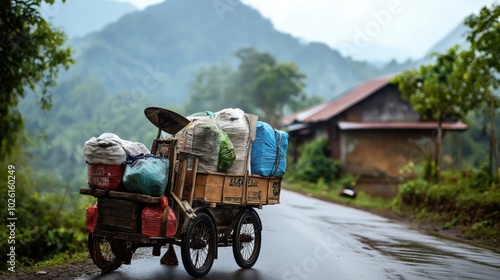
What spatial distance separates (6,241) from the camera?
12.0 meters

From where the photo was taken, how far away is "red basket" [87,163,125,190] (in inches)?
261

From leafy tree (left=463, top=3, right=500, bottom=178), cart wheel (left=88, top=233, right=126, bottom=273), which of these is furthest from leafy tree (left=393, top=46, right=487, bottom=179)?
cart wheel (left=88, top=233, right=126, bottom=273)

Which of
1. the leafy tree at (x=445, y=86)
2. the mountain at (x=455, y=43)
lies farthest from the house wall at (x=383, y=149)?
the leafy tree at (x=445, y=86)

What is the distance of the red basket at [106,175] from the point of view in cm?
662

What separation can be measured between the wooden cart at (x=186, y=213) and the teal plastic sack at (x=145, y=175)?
110 mm

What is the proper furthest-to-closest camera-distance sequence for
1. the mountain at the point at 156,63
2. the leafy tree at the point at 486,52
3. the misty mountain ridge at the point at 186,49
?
the misty mountain ridge at the point at 186,49 < the mountain at the point at 156,63 < the leafy tree at the point at 486,52

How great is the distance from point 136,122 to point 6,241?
67194 millimetres

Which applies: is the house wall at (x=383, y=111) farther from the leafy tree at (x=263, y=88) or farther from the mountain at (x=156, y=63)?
the mountain at (x=156, y=63)

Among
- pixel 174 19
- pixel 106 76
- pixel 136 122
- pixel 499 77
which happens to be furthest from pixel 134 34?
pixel 499 77

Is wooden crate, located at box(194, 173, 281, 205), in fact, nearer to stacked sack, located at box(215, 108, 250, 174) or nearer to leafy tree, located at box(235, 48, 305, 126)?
stacked sack, located at box(215, 108, 250, 174)

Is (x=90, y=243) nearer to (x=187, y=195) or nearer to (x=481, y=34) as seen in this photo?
(x=187, y=195)

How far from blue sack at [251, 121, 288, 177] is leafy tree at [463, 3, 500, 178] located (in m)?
8.75

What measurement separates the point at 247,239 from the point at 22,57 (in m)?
8.06

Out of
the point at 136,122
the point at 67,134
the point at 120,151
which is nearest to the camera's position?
the point at 120,151
